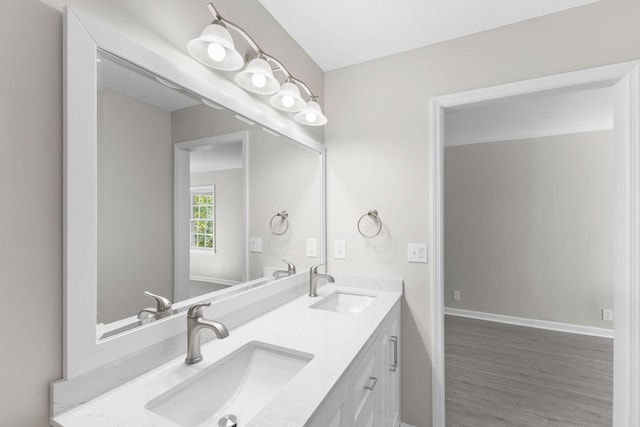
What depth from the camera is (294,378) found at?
0.85 m

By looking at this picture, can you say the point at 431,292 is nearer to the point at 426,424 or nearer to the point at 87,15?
the point at 426,424

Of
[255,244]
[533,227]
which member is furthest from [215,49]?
[533,227]

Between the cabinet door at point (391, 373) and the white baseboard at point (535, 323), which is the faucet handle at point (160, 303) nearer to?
the cabinet door at point (391, 373)

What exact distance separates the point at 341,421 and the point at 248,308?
0.62 meters

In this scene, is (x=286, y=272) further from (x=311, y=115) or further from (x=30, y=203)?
(x=30, y=203)


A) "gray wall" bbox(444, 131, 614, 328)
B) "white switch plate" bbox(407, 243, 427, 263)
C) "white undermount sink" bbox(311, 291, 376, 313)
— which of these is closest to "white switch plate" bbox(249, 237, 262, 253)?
"white undermount sink" bbox(311, 291, 376, 313)

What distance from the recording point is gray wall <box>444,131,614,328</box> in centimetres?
338

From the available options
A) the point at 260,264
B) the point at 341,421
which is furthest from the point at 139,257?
the point at 341,421

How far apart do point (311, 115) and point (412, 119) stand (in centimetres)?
66

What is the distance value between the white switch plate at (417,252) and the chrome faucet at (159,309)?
1.36m

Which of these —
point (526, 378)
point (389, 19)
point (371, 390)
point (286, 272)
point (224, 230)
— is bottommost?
point (526, 378)

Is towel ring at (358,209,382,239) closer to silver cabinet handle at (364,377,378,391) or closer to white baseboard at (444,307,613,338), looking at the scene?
silver cabinet handle at (364,377,378,391)

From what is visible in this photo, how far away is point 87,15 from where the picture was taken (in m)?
0.75

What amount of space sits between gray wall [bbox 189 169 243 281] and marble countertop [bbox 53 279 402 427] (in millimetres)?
267
